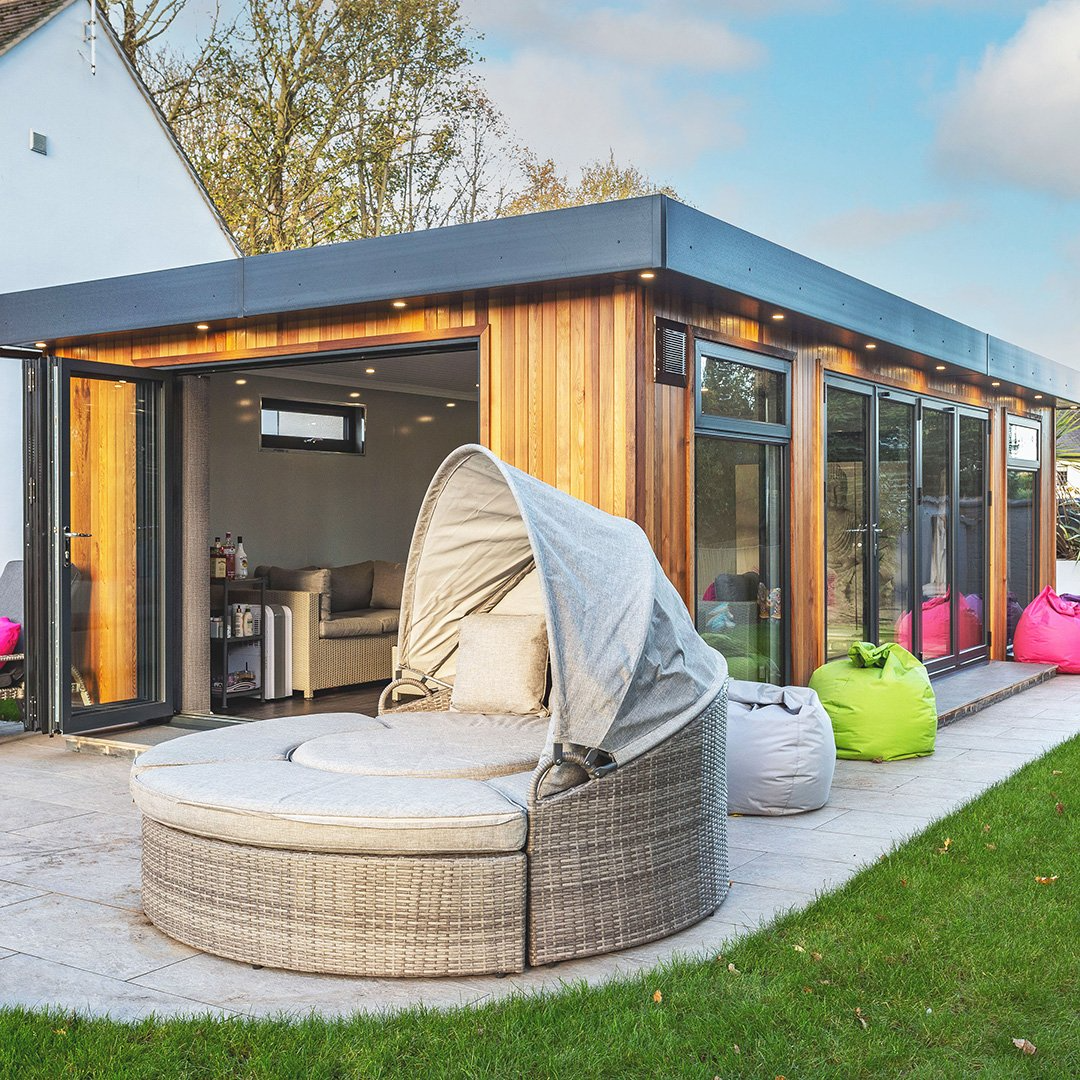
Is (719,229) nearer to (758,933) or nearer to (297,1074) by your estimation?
(758,933)

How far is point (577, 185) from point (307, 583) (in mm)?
17064

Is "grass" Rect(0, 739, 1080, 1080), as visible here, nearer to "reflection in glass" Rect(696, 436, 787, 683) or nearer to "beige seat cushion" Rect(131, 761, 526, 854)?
"beige seat cushion" Rect(131, 761, 526, 854)

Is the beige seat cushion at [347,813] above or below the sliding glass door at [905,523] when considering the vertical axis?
below

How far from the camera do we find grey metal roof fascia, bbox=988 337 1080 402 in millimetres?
9766

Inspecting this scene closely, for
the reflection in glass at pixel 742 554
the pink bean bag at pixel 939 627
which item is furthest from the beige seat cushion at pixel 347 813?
the pink bean bag at pixel 939 627

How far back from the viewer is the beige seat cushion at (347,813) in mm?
3439

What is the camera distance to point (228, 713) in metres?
8.43

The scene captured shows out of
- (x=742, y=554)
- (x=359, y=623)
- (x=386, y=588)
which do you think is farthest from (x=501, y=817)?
(x=386, y=588)

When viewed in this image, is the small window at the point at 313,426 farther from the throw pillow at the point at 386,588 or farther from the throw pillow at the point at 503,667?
the throw pillow at the point at 503,667

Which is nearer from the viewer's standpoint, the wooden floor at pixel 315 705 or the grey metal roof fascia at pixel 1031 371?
the wooden floor at pixel 315 705

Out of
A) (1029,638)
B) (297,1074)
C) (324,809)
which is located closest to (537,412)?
(324,809)

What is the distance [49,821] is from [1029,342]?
69.5 ft

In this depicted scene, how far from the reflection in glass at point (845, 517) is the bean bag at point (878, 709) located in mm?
935

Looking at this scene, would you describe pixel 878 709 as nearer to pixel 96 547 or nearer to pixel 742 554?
pixel 742 554
